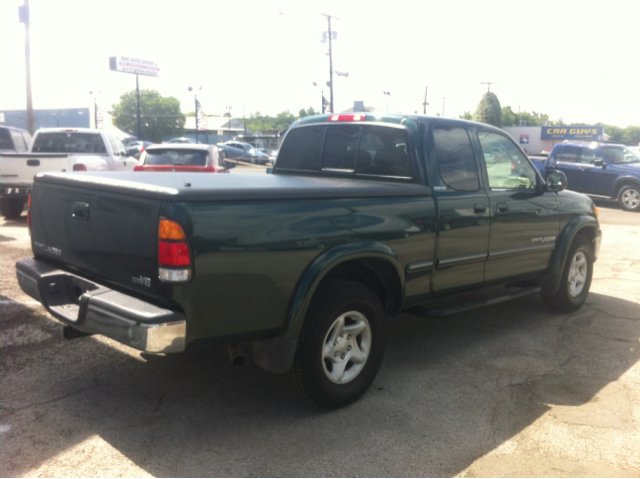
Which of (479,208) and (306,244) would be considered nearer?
(306,244)

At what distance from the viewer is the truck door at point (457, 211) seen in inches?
181

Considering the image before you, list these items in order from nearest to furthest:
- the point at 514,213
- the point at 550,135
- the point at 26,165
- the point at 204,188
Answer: the point at 204,188 < the point at 514,213 < the point at 26,165 < the point at 550,135

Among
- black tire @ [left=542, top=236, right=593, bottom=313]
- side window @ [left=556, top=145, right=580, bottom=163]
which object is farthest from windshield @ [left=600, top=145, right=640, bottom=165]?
black tire @ [left=542, top=236, right=593, bottom=313]

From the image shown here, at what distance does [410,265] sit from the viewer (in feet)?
14.2

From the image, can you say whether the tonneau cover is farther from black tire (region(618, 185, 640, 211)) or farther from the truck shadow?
black tire (region(618, 185, 640, 211))

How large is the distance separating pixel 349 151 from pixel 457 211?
1032 mm

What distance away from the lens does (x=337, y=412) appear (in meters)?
3.94

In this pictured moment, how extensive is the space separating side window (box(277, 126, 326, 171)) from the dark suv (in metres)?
13.3

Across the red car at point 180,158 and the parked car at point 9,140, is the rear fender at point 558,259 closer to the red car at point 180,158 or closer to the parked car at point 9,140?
the red car at point 180,158

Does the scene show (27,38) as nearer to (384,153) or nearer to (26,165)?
(26,165)

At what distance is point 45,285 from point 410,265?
239 cm

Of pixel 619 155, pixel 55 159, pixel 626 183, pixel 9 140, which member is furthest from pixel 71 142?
pixel 619 155

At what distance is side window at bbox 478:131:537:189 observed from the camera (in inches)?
207

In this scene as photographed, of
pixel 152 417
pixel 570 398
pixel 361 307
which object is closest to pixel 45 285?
pixel 152 417
